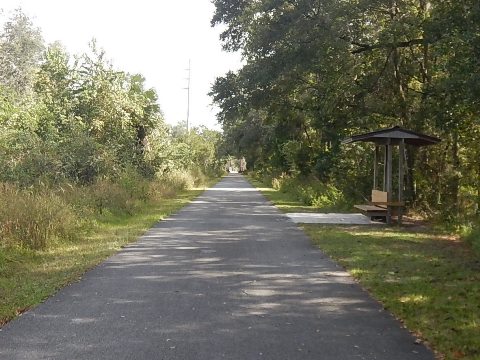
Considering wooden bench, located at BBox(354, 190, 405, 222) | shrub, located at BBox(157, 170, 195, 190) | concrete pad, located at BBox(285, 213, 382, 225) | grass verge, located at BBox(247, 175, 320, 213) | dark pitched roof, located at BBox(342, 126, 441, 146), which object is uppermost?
dark pitched roof, located at BBox(342, 126, 441, 146)

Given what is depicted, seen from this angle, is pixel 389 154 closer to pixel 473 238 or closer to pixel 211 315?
pixel 473 238

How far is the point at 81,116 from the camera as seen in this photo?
23.4 metres

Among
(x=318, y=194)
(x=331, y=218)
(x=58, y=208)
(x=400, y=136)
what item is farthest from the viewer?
(x=318, y=194)

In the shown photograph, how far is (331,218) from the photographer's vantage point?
17.6 metres

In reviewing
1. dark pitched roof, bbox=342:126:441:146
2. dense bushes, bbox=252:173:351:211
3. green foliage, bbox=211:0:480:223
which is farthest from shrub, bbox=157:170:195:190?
dark pitched roof, bbox=342:126:441:146

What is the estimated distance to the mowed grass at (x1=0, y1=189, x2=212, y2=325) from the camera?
22.6 ft

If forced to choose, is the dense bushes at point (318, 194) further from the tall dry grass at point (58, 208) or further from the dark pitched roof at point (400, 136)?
the tall dry grass at point (58, 208)

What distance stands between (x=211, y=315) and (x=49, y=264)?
4289 millimetres

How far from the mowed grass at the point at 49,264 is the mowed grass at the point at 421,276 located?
4.34 metres

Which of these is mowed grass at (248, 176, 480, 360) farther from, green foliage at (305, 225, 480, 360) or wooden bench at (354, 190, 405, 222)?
wooden bench at (354, 190, 405, 222)

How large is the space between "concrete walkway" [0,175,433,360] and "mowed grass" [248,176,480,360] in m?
0.30

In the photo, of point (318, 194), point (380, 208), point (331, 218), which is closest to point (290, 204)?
point (318, 194)

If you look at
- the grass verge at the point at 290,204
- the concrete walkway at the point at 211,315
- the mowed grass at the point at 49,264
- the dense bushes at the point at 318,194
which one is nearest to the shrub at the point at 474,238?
the concrete walkway at the point at 211,315

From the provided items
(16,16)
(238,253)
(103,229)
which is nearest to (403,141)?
(238,253)
